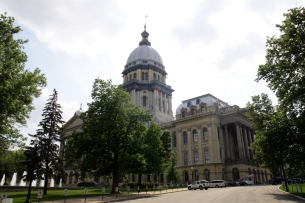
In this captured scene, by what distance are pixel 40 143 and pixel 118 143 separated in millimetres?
12023

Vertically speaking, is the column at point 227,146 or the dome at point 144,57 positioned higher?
the dome at point 144,57

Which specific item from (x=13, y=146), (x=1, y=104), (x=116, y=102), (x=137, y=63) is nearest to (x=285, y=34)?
(x=116, y=102)

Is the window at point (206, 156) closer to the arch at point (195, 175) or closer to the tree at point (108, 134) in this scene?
the arch at point (195, 175)

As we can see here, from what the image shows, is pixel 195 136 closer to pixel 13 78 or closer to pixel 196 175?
pixel 196 175

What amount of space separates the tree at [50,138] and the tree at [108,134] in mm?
4496

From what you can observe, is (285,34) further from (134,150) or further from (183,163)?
(183,163)

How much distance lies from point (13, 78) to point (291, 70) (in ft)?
88.0

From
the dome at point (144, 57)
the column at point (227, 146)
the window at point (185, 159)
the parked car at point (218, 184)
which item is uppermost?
the dome at point (144, 57)

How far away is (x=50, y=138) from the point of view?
140 ft

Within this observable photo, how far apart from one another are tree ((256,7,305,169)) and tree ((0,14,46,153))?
2423 cm

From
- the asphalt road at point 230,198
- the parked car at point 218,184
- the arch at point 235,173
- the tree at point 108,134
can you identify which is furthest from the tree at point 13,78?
the arch at point 235,173

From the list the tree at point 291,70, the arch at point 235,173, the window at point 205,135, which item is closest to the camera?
the tree at point 291,70

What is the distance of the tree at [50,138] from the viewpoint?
40.5 meters

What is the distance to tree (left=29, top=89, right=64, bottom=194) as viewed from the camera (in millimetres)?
40469
